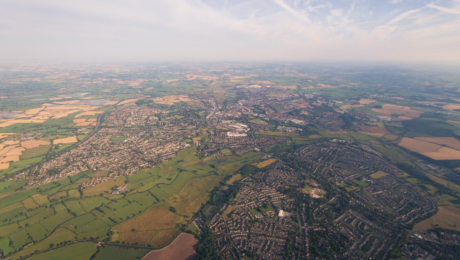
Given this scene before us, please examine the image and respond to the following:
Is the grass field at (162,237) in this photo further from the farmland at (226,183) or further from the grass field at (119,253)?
the grass field at (119,253)

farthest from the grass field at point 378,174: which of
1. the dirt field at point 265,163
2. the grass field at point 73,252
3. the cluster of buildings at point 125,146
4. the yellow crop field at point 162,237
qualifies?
the grass field at point 73,252

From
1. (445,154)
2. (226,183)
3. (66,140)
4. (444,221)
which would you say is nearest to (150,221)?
(226,183)

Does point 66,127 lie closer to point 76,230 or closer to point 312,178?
point 76,230

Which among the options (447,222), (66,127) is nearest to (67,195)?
(66,127)

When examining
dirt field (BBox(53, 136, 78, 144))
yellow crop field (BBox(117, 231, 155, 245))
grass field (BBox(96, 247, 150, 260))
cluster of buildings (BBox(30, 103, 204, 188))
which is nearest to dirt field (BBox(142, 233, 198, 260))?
grass field (BBox(96, 247, 150, 260))

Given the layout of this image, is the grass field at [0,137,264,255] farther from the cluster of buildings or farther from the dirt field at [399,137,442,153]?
the dirt field at [399,137,442,153]

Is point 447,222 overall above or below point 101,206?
above

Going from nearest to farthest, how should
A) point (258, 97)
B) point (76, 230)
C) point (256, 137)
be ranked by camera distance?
1. point (76, 230)
2. point (256, 137)
3. point (258, 97)
